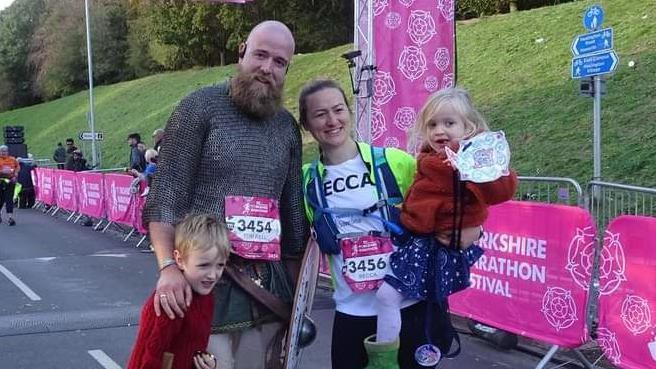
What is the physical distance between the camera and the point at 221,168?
275 centimetres

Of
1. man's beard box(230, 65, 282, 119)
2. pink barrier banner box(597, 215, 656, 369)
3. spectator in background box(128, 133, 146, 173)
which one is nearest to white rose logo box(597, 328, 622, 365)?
pink barrier banner box(597, 215, 656, 369)

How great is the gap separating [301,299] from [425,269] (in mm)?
488

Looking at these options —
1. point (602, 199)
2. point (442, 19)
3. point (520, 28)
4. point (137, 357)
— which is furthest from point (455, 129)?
point (520, 28)

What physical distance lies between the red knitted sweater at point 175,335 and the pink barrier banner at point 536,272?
3.22 m

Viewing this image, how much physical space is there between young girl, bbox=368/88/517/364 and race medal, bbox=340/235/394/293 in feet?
0.13

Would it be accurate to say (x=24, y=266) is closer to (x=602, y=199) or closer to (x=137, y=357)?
(x=602, y=199)

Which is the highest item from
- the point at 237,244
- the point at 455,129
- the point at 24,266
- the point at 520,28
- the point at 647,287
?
the point at 520,28

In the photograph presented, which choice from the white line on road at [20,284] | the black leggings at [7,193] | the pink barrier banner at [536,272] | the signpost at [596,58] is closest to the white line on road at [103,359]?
the white line on road at [20,284]

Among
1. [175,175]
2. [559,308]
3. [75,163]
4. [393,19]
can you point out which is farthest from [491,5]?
[175,175]

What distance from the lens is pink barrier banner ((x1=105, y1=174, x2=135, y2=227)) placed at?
551 inches

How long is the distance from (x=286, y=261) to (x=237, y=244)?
316 mm

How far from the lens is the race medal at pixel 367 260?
2896mm

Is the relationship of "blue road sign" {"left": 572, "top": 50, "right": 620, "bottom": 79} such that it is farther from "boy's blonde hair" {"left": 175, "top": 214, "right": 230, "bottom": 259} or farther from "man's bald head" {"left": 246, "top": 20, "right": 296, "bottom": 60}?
"boy's blonde hair" {"left": 175, "top": 214, "right": 230, "bottom": 259}

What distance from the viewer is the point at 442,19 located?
315 inches
